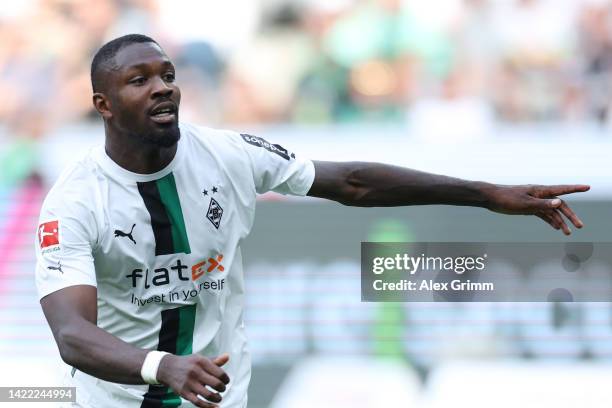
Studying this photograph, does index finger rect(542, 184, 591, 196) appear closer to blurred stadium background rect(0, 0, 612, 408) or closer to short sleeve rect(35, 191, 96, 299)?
short sleeve rect(35, 191, 96, 299)

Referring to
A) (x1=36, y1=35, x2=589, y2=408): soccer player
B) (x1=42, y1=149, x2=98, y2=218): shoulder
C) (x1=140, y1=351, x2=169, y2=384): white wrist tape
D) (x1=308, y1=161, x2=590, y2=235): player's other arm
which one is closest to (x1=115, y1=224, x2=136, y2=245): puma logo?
(x1=36, y1=35, x2=589, y2=408): soccer player

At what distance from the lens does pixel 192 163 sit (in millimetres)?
4965

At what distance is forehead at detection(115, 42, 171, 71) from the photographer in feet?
15.6

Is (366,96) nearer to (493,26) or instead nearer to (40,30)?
(493,26)

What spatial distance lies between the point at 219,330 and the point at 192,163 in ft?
2.29

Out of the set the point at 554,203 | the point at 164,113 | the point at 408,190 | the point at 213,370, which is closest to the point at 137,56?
the point at 164,113

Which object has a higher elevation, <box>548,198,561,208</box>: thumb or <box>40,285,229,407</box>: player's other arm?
<box>548,198,561,208</box>: thumb

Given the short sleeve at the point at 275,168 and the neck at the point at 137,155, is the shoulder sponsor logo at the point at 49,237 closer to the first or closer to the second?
the neck at the point at 137,155

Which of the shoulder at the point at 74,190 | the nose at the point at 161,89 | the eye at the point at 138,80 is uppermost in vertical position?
the eye at the point at 138,80

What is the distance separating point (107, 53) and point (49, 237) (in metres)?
0.78

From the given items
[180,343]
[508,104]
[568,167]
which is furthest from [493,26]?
[180,343]

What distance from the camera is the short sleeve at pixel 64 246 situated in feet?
14.9

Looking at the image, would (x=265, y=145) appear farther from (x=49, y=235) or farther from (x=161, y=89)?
(x=49, y=235)

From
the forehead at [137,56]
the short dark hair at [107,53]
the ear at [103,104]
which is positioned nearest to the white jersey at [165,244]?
the ear at [103,104]
